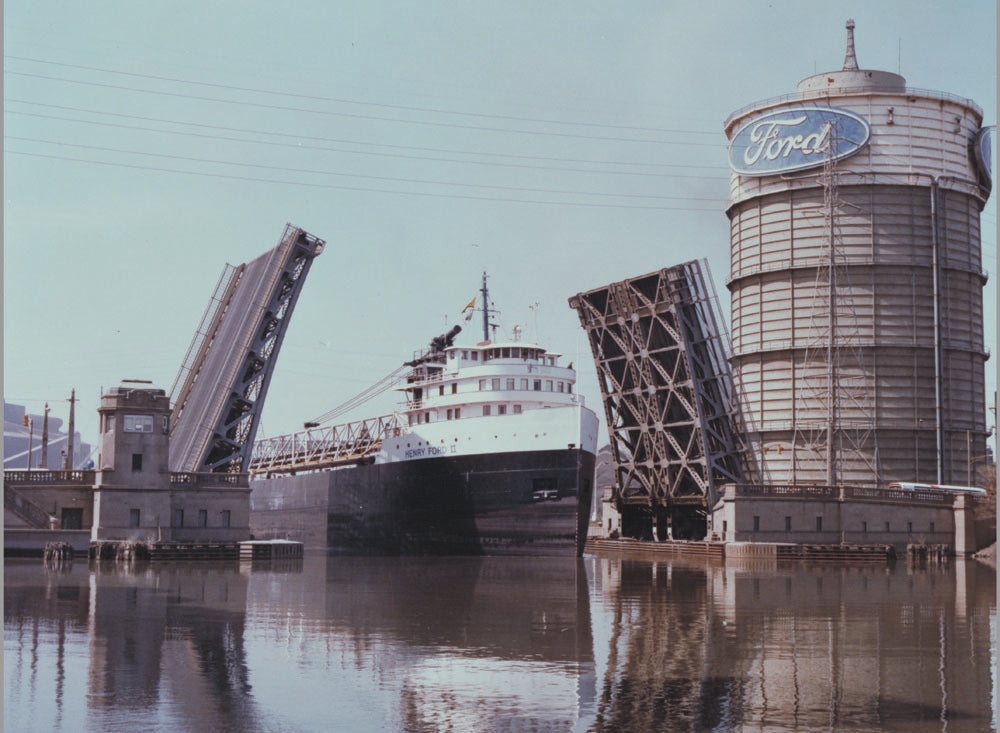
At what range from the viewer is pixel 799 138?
58.9 meters

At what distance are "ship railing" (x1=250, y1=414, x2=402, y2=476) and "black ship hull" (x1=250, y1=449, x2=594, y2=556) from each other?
113 inches

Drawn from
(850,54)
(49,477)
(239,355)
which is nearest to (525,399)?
(239,355)

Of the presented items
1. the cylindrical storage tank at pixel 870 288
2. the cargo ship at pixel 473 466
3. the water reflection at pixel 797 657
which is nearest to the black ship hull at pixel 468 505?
the cargo ship at pixel 473 466

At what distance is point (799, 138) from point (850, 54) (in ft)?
26.3

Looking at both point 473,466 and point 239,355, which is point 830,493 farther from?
point 239,355

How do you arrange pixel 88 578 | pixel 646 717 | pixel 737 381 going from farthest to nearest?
pixel 737 381
pixel 88 578
pixel 646 717

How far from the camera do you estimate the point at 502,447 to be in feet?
154

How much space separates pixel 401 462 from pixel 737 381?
20363mm

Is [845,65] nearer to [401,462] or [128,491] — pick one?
[401,462]

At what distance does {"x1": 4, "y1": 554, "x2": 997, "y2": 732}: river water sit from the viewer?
40.4 feet

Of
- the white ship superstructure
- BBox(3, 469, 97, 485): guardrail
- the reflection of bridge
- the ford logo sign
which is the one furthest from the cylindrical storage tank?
BBox(3, 469, 97, 485): guardrail

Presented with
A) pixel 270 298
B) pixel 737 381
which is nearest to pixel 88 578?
pixel 270 298

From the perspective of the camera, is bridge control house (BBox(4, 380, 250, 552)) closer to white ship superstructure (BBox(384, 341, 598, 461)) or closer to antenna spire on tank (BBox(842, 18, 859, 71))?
white ship superstructure (BBox(384, 341, 598, 461))

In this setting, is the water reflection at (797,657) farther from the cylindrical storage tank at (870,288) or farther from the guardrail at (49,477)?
the cylindrical storage tank at (870,288)
